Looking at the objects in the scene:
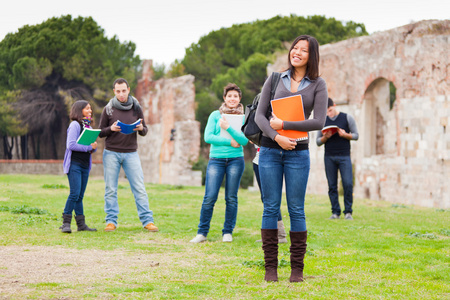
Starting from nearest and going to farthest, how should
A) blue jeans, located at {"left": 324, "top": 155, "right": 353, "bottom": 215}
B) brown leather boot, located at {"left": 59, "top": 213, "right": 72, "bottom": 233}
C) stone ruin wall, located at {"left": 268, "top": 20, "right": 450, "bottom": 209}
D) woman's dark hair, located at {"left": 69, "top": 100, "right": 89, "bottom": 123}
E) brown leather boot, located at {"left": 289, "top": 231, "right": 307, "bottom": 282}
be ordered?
brown leather boot, located at {"left": 289, "top": 231, "right": 307, "bottom": 282} < brown leather boot, located at {"left": 59, "top": 213, "right": 72, "bottom": 233} < woman's dark hair, located at {"left": 69, "top": 100, "right": 89, "bottom": 123} < blue jeans, located at {"left": 324, "top": 155, "right": 353, "bottom": 215} < stone ruin wall, located at {"left": 268, "top": 20, "right": 450, "bottom": 209}

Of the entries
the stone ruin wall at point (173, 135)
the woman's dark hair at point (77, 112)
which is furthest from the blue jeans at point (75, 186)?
the stone ruin wall at point (173, 135)

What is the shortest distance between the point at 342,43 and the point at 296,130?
14.1 meters

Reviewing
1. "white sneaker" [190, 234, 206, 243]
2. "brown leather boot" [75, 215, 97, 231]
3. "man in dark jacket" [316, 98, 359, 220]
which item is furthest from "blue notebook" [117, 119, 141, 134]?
"man in dark jacket" [316, 98, 359, 220]

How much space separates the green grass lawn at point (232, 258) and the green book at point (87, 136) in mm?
1189

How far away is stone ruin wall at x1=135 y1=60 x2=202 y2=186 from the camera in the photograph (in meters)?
26.0

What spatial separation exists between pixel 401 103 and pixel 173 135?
12.9 meters

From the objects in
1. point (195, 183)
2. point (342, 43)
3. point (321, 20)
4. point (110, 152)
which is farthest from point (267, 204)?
point (321, 20)

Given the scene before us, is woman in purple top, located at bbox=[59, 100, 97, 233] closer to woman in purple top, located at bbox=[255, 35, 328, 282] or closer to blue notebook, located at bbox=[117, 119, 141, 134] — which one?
blue notebook, located at bbox=[117, 119, 141, 134]

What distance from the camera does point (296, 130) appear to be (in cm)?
505

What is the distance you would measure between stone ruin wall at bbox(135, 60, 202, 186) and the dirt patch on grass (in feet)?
63.8

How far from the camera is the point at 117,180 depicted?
8.17m

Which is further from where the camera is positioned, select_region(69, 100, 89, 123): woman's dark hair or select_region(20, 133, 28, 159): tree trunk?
select_region(20, 133, 28, 159): tree trunk

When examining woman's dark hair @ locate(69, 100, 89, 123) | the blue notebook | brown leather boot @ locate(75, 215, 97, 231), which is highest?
woman's dark hair @ locate(69, 100, 89, 123)

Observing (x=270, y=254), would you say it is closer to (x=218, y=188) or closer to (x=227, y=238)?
(x=227, y=238)
